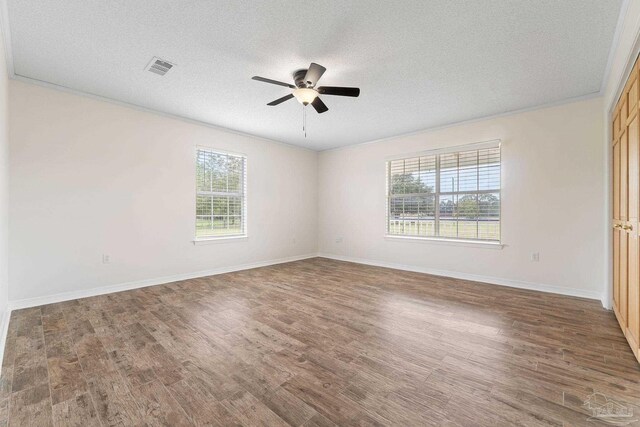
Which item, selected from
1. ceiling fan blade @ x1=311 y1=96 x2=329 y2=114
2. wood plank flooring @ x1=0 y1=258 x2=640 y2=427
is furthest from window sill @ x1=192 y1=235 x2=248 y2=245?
ceiling fan blade @ x1=311 y1=96 x2=329 y2=114

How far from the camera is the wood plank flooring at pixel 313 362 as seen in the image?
5.24 feet

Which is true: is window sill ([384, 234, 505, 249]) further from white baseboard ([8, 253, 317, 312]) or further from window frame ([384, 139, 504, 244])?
white baseboard ([8, 253, 317, 312])

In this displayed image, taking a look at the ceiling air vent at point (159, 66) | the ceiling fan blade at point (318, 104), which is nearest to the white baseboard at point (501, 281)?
the ceiling fan blade at point (318, 104)

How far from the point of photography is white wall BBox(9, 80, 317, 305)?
332 centimetres

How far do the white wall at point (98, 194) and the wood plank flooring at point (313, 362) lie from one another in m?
0.53

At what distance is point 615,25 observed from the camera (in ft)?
7.38

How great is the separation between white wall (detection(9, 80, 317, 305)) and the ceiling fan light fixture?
2.65 metres

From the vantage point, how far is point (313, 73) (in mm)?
2650

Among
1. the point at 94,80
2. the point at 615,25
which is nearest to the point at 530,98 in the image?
the point at 615,25

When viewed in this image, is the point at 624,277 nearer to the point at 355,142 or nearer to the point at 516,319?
the point at 516,319

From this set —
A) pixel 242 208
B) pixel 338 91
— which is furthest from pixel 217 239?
pixel 338 91

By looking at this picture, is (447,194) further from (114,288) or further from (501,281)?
(114,288)

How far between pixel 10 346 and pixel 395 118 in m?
5.26

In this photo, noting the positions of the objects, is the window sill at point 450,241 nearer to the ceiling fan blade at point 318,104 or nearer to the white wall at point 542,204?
the white wall at point 542,204
